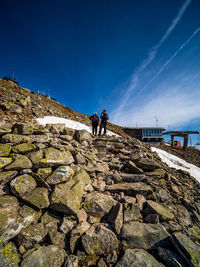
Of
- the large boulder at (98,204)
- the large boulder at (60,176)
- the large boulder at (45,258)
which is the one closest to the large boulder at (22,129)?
the large boulder at (60,176)

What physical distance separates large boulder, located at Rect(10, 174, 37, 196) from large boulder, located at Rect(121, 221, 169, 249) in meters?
3.44

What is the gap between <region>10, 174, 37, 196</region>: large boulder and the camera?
12.3ft

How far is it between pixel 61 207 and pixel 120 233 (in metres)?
2.03

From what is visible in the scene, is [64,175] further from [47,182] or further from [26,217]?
[26,217]

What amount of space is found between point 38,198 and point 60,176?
1003 millimetres

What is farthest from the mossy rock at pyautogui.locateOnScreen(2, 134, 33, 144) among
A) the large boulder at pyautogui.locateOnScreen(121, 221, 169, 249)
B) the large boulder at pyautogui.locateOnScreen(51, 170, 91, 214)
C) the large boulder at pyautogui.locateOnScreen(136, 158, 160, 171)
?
the large boulder at pyautogui.locateOnScreen(136, 158, 160, 171)

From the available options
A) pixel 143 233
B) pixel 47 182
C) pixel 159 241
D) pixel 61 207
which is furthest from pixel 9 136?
pixel 159 241

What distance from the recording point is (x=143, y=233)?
333cm

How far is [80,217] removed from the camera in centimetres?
374

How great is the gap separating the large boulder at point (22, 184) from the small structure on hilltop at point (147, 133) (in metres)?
44.9

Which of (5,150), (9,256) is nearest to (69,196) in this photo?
(9,256)

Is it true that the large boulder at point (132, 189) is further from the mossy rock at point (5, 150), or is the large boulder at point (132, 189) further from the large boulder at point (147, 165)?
the mossy rock at point (5, 150)

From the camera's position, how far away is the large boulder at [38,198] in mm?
3653

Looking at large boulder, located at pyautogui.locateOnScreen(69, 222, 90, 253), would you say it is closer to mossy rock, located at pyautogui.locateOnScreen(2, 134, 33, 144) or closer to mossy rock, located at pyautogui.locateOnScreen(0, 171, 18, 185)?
mossy rock, located at pyautogui.locateOnScreen(0, 171, 18, 185)
